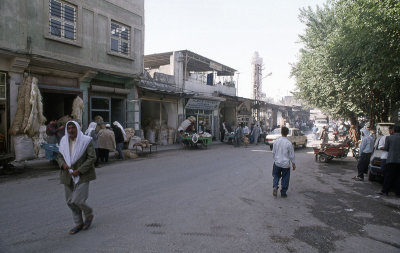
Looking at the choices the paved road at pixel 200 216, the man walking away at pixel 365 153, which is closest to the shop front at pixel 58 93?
the paved road at pixel 200 216

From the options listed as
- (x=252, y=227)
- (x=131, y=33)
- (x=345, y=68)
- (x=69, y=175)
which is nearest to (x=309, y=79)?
(x=345, y=68)

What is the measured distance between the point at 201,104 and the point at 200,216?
18341 mm

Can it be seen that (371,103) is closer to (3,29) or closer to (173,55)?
(173,55)

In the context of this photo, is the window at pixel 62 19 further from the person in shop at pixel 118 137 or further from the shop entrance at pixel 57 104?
the person in shop at pixel 118 137

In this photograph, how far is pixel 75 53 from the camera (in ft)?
41.8

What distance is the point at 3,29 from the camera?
1019 cm

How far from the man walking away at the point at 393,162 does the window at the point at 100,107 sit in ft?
41.7

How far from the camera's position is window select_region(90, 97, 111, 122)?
1395 cm

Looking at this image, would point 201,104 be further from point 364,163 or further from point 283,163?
point 283,163

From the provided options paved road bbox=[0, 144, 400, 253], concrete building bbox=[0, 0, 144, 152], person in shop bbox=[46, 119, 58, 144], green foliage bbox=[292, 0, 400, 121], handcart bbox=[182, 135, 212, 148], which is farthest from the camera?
handcart bbox=[182, 135, 212, 148]

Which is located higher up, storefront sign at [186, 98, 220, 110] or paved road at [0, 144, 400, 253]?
storefront sign at [186, 98, 220, 110]

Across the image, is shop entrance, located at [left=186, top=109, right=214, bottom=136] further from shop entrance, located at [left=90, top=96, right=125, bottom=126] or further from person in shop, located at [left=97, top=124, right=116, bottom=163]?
person in shop, located at [left=97, top=124, right=116, bottom=163]

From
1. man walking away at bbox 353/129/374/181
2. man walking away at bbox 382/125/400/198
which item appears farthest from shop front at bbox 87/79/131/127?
man walking away at bbox 382/125/400/198

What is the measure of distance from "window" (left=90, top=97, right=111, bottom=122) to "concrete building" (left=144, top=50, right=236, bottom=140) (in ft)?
8.54
